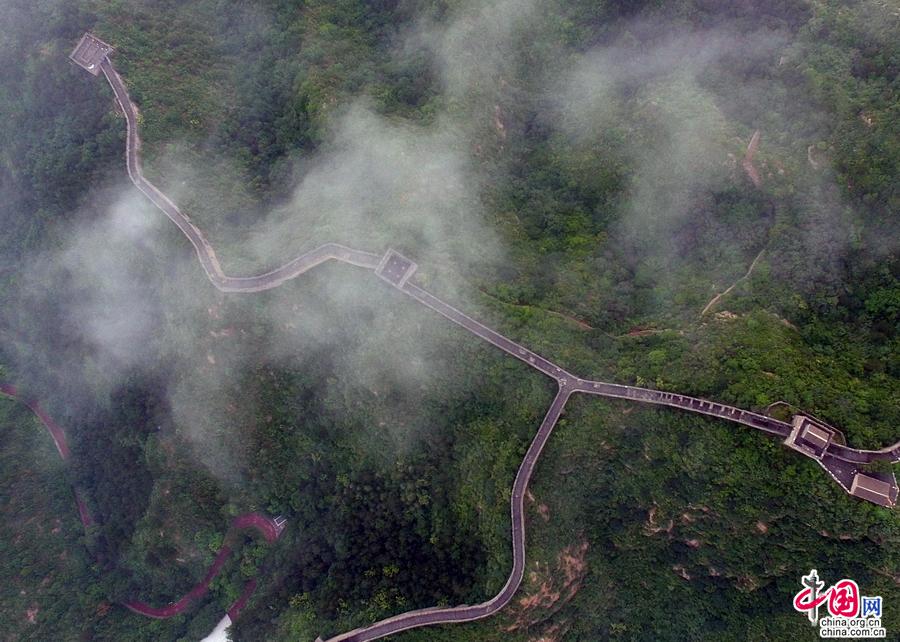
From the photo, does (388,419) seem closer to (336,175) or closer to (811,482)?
Answer: (336,175)

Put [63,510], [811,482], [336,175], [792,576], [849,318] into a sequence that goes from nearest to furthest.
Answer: [811,482] → [792,576] → [849,318] → [336,175] → [63,510]

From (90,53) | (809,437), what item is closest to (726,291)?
(809,437)

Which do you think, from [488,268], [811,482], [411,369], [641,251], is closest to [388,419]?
[411,369]

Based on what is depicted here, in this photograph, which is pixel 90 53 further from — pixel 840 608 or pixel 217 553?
pixel 840 608

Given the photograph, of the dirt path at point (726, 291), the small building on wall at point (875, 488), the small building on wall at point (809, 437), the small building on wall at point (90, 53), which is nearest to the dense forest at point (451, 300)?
the dirt path at point (726, 291)

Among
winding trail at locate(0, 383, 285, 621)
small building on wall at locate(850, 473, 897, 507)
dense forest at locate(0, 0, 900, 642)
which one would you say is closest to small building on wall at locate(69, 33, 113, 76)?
dense forest at locate(0, 0, 900, 642)

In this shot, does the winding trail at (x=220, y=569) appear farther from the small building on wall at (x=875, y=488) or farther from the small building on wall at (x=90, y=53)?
the small building on wall at (x=875, y=488)

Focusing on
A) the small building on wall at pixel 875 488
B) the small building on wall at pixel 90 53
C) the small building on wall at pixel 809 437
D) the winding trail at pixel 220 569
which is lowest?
the winding trail at pixel 220 569
